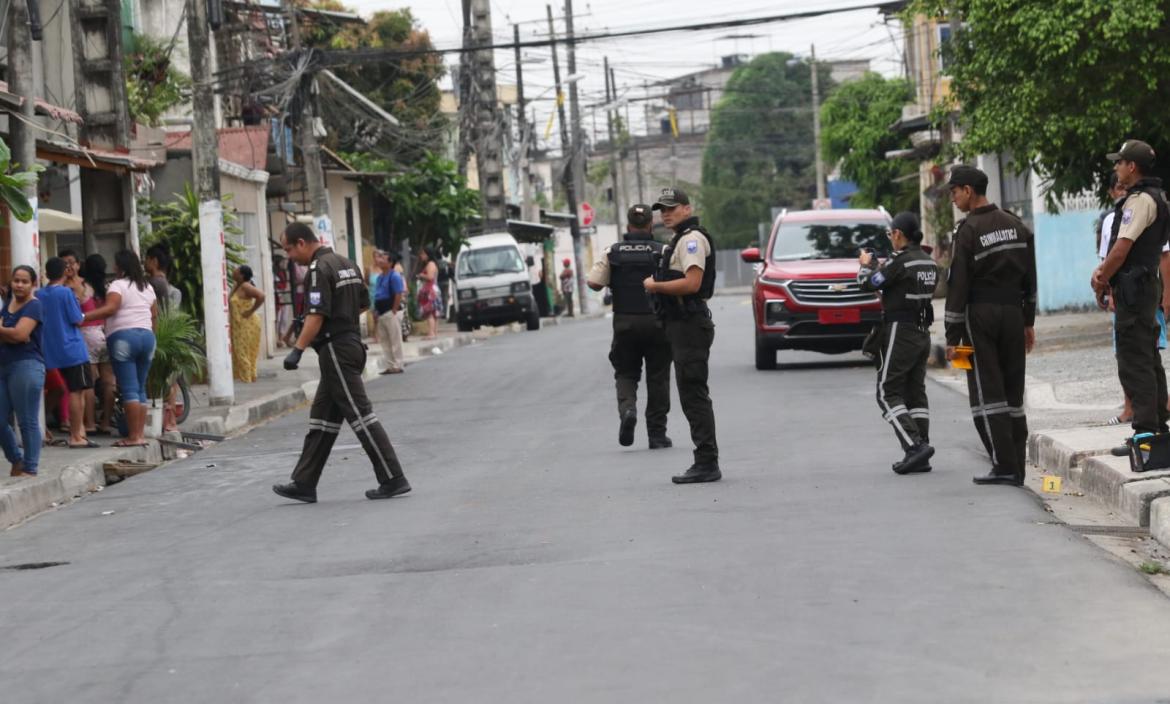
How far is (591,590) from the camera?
7875 millimetres

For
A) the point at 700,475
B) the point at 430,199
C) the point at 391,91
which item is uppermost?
the point at 391,91

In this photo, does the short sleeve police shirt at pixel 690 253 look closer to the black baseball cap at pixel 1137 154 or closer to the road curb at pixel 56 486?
the black baseball cap at pixel 1137 154

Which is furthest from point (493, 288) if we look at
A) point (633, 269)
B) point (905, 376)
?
point (905, 376)

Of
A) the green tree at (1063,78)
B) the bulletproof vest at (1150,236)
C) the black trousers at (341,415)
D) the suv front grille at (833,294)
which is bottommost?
the black trousers at (341,415)

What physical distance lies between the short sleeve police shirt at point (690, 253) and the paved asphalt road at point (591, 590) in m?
1.47

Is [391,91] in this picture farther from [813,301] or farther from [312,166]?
[813,301]

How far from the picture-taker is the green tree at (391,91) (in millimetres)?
45775

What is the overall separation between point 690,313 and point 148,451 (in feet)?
22.3

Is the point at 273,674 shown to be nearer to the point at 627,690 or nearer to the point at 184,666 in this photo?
the point at 184,666

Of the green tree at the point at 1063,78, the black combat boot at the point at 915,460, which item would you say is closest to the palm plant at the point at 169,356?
the black combat boot at the point at 915,460

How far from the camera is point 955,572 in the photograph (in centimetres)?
790

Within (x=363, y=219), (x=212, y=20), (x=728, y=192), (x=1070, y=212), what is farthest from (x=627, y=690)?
(x=728, y=192)

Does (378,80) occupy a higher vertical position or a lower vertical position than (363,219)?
higher

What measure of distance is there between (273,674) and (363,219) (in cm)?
4246
